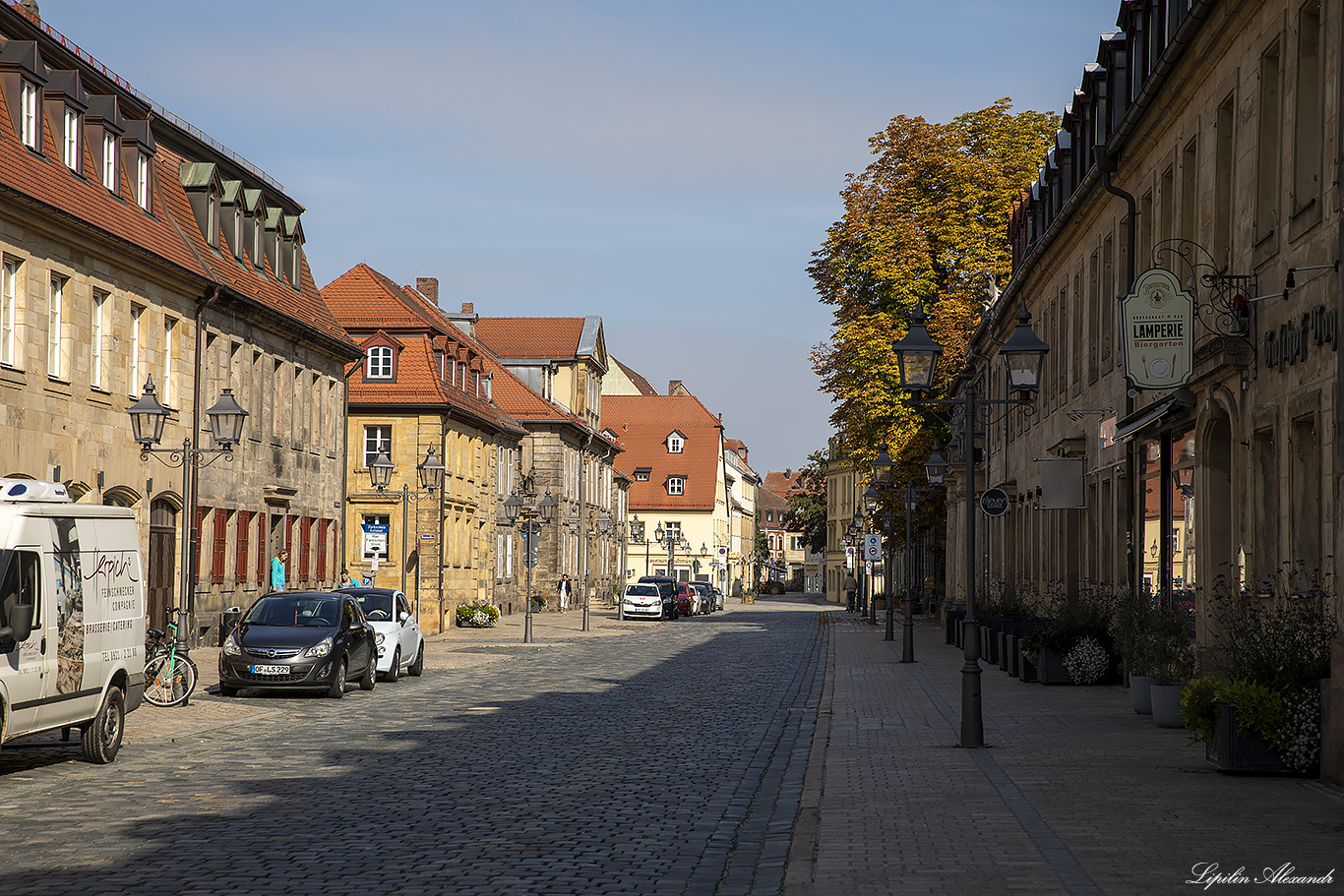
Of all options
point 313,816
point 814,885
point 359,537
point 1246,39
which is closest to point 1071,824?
point 814,885

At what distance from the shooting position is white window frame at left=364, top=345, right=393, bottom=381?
5016cm

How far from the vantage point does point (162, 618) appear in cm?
2989

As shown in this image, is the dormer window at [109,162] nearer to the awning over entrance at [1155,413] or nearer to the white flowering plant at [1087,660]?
the awning over entrance at [1155,413]

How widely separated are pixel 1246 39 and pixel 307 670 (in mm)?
14451

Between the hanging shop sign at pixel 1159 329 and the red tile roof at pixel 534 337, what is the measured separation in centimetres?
5984

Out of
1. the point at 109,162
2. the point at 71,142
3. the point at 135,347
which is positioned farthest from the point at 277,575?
the point at 71,142

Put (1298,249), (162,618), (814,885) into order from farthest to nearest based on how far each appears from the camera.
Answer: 1. (162,618)
2. (1298,249)
3. (814,885)

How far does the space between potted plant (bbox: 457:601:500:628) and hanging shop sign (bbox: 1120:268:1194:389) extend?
36.5m

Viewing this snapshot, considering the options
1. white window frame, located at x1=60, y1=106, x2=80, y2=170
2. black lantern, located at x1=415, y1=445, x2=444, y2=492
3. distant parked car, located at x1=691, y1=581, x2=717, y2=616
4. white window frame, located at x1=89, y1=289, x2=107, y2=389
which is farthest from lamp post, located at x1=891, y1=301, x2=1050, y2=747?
distant parked car, located at x1=691, y1=581, x2=717, y2=616

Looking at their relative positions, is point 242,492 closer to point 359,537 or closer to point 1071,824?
point 359,537

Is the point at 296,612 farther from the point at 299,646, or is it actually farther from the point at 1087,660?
the point at 1087,660

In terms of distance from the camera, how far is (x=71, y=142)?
25828 millimetres

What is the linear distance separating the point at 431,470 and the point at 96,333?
15.1 meters

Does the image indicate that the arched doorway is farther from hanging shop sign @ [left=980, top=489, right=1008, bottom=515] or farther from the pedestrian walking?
hanging shop sign @ [left=980, top=489, right=1008, bottom=515]
